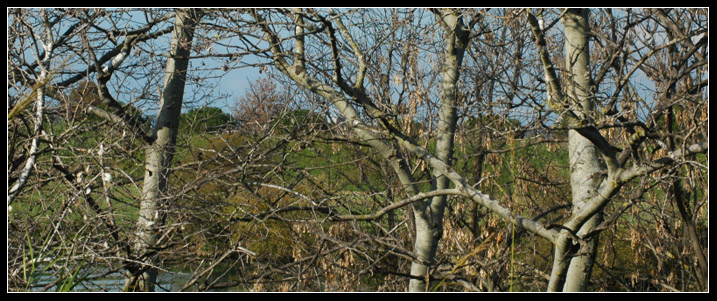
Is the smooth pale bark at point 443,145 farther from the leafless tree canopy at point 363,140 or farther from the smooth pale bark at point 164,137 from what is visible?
the smooth pale bark at point 164,137

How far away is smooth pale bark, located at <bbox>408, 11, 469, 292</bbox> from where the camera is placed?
20.3ft

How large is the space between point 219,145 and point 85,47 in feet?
21.4

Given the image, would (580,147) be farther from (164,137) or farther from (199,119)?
(164,137)

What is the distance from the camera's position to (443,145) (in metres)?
6.42

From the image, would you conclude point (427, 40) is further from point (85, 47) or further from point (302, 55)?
point (85, 47)

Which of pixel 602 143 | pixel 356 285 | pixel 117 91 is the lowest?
pixel 356 285

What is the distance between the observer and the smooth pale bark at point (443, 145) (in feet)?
20.3

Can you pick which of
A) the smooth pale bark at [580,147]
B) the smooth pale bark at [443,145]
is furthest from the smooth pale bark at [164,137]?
the smooth pale bark at [580,147]

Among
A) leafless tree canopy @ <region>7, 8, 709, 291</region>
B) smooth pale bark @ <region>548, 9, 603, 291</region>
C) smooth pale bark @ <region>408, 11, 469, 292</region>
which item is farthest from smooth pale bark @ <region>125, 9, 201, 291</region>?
smooth pale bark @ <region>548, 9, 603, 291</region>

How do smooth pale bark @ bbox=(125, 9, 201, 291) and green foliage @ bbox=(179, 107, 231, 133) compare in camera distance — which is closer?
smooth pale bark @ bbox=(125, 9, 201, 291)

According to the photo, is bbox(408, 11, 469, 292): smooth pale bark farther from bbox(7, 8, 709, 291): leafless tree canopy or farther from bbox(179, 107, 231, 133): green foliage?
bbox(179, 107, 231, 133): green foliage

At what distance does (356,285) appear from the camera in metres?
7.91

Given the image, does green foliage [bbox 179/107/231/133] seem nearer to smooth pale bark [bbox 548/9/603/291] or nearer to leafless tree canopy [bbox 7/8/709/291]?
leafless tree canopy [bbox 7/8/709/291]

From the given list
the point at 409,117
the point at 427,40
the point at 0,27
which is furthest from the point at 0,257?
the point at 427,40
